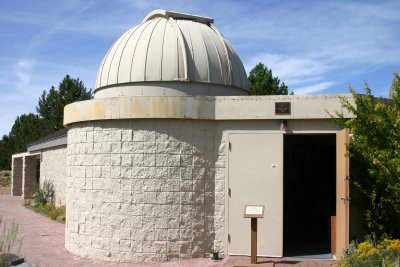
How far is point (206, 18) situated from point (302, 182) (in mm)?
6368

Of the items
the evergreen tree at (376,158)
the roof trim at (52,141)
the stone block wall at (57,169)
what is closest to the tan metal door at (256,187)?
the evergreen tree at (376,158)

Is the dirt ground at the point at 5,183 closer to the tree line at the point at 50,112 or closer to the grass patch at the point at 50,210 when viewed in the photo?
the tree line at the point at 50,112

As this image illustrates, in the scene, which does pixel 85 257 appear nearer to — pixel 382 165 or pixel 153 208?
pixel 153 208

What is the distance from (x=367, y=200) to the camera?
8953 mm

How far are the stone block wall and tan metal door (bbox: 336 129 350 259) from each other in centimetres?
1281

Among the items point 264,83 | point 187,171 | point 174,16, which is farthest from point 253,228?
point 264,83

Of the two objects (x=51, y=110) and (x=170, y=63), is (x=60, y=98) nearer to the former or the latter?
(x=51, y=110)

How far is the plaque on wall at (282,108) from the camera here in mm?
9328

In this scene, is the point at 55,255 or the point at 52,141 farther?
the point at 52,141

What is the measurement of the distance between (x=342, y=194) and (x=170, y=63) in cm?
489

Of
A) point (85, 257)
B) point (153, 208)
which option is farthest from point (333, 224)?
point (85, 257)

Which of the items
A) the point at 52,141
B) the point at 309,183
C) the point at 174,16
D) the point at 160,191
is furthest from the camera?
the point at 52,141

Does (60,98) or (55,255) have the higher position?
(60,98)

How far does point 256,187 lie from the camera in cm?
944
